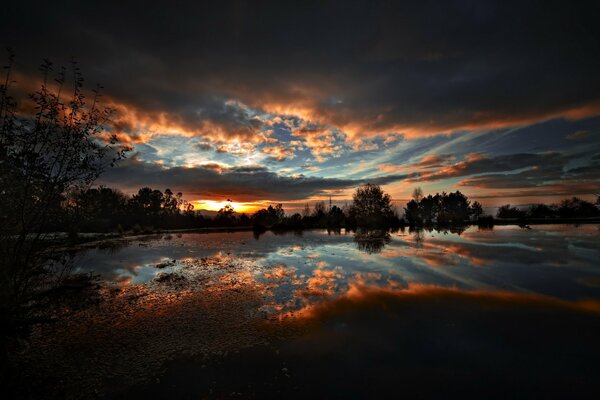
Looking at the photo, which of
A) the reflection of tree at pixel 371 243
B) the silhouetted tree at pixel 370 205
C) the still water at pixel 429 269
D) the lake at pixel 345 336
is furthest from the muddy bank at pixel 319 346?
the silhouetted tree at pixel 370 205

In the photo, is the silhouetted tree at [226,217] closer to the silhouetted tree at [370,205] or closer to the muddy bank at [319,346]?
the silhouetted tree at [370,205]

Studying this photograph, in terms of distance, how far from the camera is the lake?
Answer: 18.1 feet

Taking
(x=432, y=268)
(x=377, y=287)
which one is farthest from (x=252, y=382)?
(x=432, y=268)

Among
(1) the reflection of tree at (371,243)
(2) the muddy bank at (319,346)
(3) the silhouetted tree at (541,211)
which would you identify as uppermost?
(3) the silhouetted tree at (541,211)

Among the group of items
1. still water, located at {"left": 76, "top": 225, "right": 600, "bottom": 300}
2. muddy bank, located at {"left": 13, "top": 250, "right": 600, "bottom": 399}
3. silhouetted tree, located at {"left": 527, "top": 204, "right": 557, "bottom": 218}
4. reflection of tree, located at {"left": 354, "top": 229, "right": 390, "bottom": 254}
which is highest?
silhouetted tree, located at {"left": 527, "top": 204, "right": 557, "bottom": 218}

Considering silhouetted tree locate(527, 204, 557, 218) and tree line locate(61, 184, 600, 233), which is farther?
silhouetted tree locate(527, 204, 557, 218)

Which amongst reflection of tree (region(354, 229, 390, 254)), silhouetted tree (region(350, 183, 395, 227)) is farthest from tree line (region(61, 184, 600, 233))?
reflection of tree (region(354, 229, 390, 254))

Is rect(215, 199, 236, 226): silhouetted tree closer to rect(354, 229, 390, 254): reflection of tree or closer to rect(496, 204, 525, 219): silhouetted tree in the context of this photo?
rect(354, 229, 390, 254): reflection of tree

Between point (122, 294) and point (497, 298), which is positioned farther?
point (122, 294)

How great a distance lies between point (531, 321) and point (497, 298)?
2.29m

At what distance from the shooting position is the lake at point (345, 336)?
5.52 meters

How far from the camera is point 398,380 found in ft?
18.5

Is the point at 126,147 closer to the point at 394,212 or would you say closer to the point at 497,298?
the point at 497,298

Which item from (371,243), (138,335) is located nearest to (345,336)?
(138,335)
